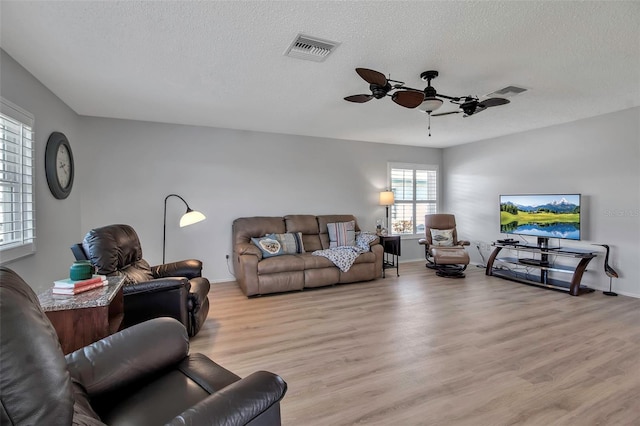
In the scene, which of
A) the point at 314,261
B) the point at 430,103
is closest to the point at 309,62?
the point at 430,103

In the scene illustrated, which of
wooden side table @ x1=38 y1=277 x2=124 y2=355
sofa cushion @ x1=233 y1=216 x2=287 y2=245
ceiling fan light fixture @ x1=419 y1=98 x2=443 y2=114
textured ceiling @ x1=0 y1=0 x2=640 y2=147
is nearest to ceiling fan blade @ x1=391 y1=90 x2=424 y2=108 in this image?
ceiling fan light fixture @ x1=419 y1=98 x2=443 y2=114

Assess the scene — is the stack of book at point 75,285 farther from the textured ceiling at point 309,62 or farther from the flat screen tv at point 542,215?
the flat screen tv at point 542,215

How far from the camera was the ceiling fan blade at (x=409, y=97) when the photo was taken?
103 inches

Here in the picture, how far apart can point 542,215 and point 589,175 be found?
782mm

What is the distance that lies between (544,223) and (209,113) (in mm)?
5045

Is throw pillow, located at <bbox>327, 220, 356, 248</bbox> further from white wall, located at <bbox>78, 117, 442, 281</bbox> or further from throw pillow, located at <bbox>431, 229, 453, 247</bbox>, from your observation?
throw pillow, located at <bbox>431, 229, 453, 247</bbox>

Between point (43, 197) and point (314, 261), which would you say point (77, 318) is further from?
point (314, 261)

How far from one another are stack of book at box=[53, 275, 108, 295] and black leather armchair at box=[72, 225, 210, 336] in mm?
441

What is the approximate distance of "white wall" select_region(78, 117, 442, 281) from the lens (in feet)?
14.4

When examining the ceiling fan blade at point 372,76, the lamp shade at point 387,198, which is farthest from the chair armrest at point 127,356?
the lamp shade at point 387,198

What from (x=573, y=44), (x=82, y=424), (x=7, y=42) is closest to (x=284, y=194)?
(x=7, y=42)

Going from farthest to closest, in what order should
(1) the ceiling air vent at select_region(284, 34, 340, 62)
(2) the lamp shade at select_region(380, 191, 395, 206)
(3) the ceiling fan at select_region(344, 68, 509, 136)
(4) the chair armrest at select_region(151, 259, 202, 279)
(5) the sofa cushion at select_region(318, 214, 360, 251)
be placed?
(2) the lamp shade at select_region(380, 191, 395, 206) < (5) the sofa cushion at select_region(318, 214, 360, 251) < (4) the chair armrest at select_region(151, 259, 202, 279) < (3) the ceiling fan at select_region(344, 68, 509, 136) < (1) the ceiling air vent at select_region(284, 34, 340, 62)

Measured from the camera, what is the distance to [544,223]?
15.8 feet

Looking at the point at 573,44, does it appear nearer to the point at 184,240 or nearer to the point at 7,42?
the point at 7,42
